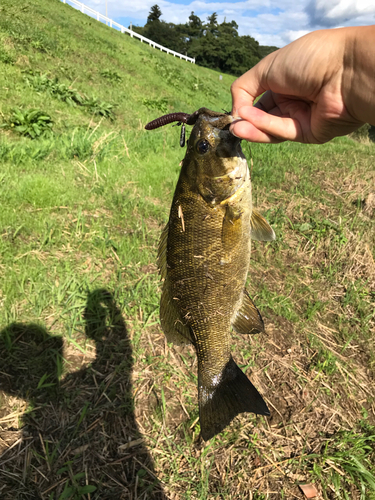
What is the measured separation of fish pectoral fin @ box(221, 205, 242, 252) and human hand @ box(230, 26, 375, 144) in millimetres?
475

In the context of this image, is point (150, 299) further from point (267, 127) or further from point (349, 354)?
point (349, 354)

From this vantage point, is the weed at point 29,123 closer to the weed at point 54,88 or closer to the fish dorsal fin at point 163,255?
the weed at point 54,88

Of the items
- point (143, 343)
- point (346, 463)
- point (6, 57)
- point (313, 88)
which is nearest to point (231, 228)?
point (313, 88)

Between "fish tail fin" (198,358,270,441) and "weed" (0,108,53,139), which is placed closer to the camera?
"fish tail fin" (198,358,270,441)

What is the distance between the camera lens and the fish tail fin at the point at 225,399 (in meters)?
1.99

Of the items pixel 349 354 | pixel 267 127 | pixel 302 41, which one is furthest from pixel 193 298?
pixel 349 354

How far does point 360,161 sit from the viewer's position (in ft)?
27.7

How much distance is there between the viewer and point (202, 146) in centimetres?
181

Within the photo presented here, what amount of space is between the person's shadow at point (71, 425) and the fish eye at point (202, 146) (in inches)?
90.7

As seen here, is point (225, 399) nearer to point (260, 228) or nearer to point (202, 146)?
point (260, 228)

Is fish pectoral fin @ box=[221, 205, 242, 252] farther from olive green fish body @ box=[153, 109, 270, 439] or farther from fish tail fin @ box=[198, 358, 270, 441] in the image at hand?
fish tail fin @ box=[198, 358, 270, 441]

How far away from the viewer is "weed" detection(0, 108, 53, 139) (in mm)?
5837

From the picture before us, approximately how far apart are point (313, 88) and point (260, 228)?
41.0 inches

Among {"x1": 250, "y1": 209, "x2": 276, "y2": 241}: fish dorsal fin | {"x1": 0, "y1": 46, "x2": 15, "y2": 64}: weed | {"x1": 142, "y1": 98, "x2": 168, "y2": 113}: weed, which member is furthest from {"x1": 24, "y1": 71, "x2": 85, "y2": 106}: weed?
{"x1": 250, "y1": 209, "x2": 276, "y2": 241}: fish dorsal fin
